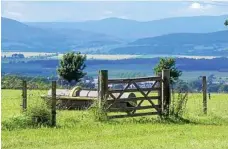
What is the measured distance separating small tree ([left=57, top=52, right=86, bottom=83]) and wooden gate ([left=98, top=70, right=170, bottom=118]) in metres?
50.6

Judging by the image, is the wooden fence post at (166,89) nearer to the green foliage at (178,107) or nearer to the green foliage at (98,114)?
the green foliage at (178,107)

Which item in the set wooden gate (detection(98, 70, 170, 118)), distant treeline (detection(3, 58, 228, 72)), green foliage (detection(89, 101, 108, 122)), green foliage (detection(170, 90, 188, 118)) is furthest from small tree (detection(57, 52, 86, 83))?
distant treeline (detection(3, 58, 228, 72))

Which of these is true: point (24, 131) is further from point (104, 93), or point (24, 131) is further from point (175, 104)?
point (175, 104)

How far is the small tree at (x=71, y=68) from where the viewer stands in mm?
71938

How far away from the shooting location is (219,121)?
19.2m

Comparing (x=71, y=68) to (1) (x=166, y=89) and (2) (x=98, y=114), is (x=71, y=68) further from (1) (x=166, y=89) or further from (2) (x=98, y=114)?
(2) (x=98, y=114)

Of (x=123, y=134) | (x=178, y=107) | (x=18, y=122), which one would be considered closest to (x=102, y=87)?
(x=178, y=107)

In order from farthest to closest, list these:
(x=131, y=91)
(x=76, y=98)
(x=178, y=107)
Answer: (x=76, y=98)
(x=131, y=91)
(x=178, y=107)

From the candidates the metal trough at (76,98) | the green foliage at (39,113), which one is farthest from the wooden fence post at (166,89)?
the metal trough at (76,98)

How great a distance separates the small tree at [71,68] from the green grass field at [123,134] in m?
52.2

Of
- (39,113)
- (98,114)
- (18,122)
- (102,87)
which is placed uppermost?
(102,87)

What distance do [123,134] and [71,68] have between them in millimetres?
57898

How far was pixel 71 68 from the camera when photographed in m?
72.9

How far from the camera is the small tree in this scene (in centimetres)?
7194
